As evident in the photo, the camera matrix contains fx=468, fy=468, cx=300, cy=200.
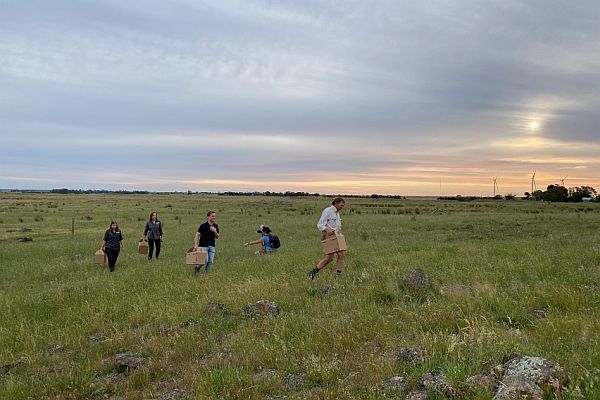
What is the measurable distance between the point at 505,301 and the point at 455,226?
2618cm

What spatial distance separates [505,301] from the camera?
7.28 meters

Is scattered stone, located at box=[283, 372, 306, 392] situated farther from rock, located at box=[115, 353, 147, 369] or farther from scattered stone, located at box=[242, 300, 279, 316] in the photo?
scattered stone, located at box=[242, 300, 279, 316]

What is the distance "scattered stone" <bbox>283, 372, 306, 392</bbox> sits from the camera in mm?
5152

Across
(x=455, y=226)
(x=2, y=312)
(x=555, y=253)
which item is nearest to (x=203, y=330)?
(x=2, y=312)

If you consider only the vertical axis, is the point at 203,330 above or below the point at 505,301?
below

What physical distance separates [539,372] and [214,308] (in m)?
6.02

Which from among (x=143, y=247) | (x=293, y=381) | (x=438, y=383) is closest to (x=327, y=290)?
(x=293, y=381)

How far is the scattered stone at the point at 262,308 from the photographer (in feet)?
27.0

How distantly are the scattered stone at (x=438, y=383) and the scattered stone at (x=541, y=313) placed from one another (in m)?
2.89

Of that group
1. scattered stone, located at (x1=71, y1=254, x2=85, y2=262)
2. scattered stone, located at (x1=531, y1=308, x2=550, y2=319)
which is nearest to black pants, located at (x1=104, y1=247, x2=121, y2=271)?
scattered stone, located at (x1=71, y1=254, x2=85, y2=262)

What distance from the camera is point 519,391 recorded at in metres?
3.82

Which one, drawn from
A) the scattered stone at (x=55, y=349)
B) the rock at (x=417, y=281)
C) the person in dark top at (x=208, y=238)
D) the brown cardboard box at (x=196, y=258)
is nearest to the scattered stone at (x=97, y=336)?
the scattered stone at (x=55, y=349)

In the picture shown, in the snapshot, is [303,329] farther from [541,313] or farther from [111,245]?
[111,245]

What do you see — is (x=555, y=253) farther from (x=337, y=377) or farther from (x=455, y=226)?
(x=455, y=226)
